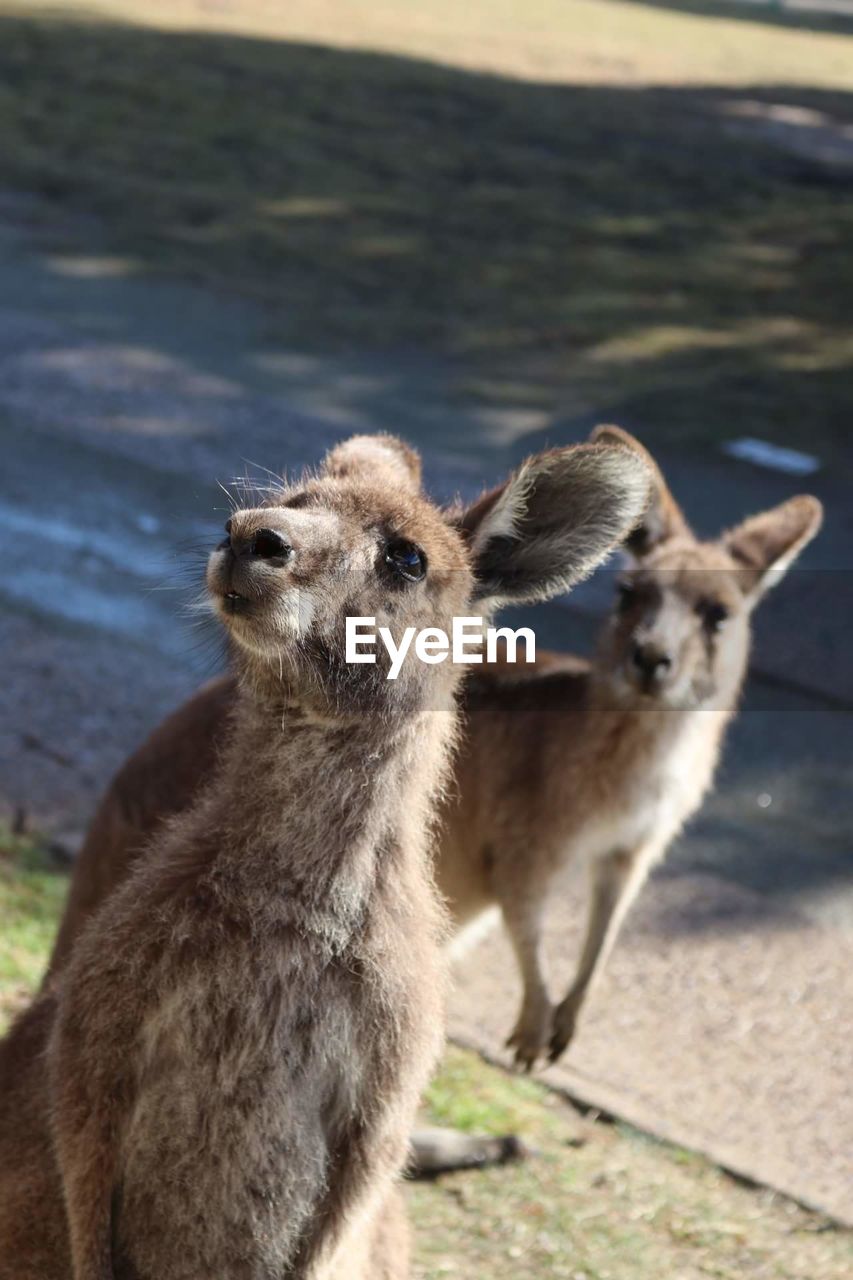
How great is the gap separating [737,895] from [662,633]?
119 centimetres

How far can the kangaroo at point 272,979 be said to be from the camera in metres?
2.53

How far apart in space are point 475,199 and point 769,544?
871 centimetres

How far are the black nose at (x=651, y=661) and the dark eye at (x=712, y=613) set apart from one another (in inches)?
8.8

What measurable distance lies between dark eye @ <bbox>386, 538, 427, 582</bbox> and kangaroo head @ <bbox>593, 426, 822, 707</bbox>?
1521 millimetres

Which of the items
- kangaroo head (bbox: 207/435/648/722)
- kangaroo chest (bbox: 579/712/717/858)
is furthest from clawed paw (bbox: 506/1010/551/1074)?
kangaroo head (bbox: 207/435/648/722)

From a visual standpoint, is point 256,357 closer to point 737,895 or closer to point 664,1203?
point 737,895

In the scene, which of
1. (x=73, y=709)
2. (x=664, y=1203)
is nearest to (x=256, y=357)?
(x=73, y=709)

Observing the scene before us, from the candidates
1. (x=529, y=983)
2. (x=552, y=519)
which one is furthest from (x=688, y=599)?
(x=552, y=519)

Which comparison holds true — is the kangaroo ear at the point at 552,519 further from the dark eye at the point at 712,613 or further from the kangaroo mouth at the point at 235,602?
the dark eye at the point at 712,613

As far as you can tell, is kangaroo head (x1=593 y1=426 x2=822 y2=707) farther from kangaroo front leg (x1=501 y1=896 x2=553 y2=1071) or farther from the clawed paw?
the clawed paw

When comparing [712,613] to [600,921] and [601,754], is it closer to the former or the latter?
[601,754]

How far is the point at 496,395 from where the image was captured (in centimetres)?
920

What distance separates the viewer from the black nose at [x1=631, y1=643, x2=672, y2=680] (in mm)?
4297

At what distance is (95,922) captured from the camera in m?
2.72
